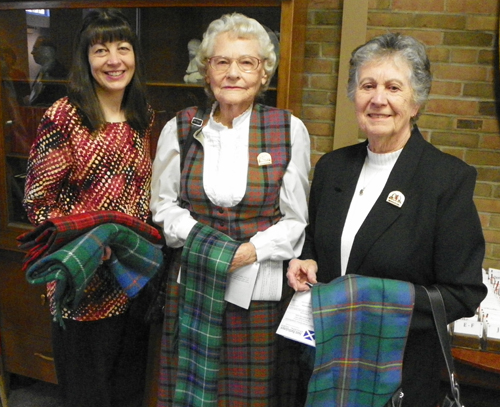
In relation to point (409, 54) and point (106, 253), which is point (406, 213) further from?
point (106, 253)

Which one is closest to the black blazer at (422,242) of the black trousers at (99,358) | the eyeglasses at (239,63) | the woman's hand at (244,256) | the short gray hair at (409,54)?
the short gray hair at (409,54)

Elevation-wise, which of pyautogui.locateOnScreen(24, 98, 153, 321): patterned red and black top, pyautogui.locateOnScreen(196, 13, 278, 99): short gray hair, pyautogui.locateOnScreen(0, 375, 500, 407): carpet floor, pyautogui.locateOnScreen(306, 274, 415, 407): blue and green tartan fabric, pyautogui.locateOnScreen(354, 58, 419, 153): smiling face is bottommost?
pyautogui.locateOnScreen(0, 375, 500, 407): carpet floor

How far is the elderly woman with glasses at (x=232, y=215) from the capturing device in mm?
1520

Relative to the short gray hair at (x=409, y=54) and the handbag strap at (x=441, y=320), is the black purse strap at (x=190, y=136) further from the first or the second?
A: the handbag strap at (x=441, y=320)

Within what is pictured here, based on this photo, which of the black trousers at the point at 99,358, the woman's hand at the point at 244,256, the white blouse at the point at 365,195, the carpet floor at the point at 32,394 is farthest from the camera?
the carpet floor at the point at 32,394

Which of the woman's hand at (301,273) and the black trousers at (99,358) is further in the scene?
the black trousers at (99,358)

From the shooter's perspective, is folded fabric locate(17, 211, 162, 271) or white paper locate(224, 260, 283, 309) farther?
white paper locate(224, 260, 283, 309)

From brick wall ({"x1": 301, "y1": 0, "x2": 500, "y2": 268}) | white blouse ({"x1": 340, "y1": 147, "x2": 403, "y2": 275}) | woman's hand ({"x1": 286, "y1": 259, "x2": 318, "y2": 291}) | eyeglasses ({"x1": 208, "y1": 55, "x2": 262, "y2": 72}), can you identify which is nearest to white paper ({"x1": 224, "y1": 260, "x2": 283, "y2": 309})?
woman's hand ({"x1": 286, "y1": 259, "x2": 318, "y2": 291})

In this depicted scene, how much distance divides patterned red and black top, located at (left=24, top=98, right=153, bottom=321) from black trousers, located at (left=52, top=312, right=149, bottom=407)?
0.07m

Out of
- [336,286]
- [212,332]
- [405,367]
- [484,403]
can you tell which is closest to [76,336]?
[212,332]

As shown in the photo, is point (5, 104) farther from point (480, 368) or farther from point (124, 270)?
point (480, 368)

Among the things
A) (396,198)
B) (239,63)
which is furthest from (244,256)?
(239,63)

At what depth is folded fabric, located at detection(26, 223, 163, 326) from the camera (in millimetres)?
1370

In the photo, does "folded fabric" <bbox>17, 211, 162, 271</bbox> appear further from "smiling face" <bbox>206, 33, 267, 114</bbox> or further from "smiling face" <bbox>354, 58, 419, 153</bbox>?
"smiling face" <bbox>354, 58, 419, 153</bbox>
